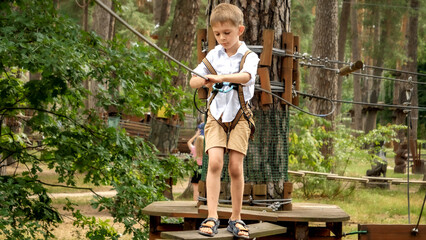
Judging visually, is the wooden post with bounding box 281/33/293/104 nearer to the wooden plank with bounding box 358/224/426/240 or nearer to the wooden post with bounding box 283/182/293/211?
the wooden post with bounding box 283/182/293/211

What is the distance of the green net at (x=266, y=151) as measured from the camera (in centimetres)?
559

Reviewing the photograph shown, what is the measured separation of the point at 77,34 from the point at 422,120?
42.0 meters

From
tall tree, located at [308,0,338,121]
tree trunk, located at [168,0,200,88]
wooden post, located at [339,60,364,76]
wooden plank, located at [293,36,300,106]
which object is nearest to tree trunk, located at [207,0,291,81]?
wooden plank, located at [293,36,300,106]

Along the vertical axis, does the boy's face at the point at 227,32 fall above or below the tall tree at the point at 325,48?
below

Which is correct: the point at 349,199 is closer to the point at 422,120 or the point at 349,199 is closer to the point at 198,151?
the point at 198,151

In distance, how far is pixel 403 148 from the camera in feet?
85.4

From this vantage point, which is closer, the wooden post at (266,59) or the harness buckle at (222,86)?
the harness buckle at (222,86)

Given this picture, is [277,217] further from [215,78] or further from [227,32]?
[227,32]

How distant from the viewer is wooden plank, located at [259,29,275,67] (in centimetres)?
539

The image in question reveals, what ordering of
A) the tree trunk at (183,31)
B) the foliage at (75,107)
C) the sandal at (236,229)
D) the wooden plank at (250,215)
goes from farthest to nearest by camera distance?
1. the tree trunk at (183,31)
2. the foliage at (75,107)
3. the wooden plank at (250,215)
4. the sandal at (236,229)

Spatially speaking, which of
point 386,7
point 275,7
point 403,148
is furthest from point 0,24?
point 386,7

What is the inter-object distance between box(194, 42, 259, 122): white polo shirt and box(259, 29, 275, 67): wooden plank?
0.84 m

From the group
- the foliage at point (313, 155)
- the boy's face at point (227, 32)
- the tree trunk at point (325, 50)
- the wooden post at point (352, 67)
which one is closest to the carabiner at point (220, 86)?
the boy's face at point (227, 32)

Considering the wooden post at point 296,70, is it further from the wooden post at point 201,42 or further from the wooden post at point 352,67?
the wooden post at point 201,42
